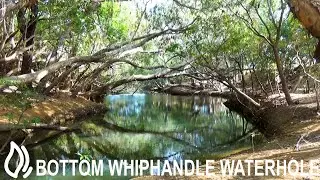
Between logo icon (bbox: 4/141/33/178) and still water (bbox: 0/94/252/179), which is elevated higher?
still water (bbox: 0/94/252/179)

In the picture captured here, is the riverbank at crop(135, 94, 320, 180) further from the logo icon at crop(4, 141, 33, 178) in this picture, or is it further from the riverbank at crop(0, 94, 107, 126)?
the riverbank at crop(0, 94, 107, 126)

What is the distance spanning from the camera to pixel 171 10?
19.8 meters

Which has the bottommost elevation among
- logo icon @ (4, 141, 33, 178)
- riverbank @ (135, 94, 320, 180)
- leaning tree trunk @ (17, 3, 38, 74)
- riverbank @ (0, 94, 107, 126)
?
logo icon @ (4, 141, 33, 178)

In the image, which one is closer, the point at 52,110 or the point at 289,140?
the point at 289,140

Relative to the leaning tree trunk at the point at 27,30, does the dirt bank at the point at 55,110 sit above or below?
below

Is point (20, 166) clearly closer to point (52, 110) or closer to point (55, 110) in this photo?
point (52, 110)

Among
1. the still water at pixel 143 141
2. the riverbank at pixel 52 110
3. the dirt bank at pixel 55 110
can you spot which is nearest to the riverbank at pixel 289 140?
the still water at pixel 143 141

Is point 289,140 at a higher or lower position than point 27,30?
lower

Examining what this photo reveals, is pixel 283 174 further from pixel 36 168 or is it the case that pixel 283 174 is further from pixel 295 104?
pixel 295 104

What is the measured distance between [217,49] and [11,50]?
29.3ft

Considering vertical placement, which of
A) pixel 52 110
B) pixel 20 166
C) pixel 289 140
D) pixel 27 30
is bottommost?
pixel 20 166

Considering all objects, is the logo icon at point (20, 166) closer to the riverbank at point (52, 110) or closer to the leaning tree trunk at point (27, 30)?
the riverbank at point (52, 110)

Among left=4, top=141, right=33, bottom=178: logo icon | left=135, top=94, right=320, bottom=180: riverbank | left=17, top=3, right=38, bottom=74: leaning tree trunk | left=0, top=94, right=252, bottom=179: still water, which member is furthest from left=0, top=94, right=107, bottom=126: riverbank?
left=135, top=94, right=320, bottom=180: riverbank

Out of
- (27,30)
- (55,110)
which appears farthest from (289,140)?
(55,110)
